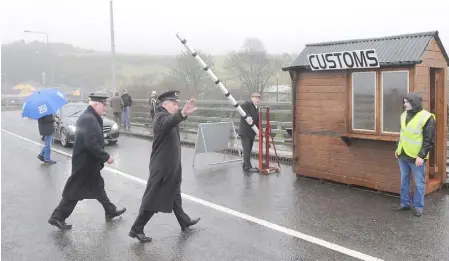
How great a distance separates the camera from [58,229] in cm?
612

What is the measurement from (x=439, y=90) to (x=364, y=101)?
137 centimetres

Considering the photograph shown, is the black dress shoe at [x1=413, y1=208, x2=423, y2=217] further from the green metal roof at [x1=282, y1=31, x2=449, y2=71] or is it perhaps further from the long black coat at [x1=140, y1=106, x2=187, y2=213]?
the long black coat at [x1=140, y1=106, x2=187, y2=213]

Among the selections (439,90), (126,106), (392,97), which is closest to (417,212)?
(392,97)

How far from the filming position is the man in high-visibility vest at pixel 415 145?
6266 millimetres

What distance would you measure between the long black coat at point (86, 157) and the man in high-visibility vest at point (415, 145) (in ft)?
14.0

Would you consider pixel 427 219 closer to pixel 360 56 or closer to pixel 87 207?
pixel 360 56

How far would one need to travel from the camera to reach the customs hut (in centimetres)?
730

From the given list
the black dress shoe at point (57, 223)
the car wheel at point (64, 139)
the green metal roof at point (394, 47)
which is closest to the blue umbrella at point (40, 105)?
the car wheel at point (64, 139)

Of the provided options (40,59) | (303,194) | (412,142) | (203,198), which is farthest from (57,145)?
(40,59)

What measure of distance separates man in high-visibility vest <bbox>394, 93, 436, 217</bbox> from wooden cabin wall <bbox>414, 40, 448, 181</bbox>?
777 mm

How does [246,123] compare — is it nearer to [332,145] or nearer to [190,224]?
[332,145]

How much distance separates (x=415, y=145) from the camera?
637 cm

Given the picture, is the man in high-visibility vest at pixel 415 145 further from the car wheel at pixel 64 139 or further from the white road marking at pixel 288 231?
the car wheel at pixel 64 139

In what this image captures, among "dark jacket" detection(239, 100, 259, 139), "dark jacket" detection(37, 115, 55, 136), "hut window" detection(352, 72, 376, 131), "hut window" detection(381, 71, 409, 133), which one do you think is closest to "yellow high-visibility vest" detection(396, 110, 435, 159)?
"hut window" detection(381, 71, 409, 133)
